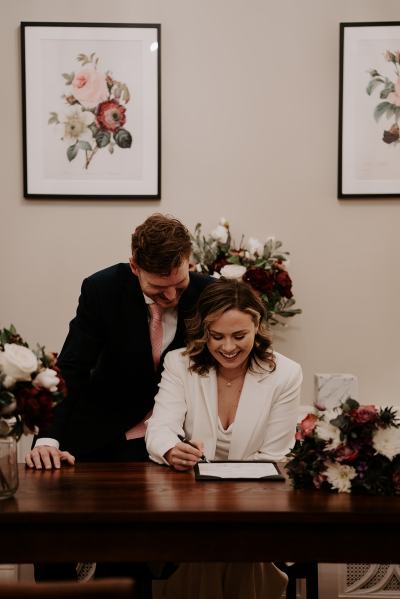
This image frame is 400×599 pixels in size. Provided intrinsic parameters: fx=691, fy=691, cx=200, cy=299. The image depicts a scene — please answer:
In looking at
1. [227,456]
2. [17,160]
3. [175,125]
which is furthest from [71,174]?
[227,456]

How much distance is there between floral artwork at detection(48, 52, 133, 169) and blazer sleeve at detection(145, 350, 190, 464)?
4.75 feet

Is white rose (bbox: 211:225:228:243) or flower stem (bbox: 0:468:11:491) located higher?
white rose (bbox: 211:225:228:243)

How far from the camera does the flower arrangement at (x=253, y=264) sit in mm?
3357

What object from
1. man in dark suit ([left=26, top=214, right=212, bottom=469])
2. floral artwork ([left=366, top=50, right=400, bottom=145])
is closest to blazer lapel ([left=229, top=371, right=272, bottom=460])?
man in dark suit ([left=26, top=214, right=212, bottom=469])

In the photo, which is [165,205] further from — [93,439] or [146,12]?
[93,439]

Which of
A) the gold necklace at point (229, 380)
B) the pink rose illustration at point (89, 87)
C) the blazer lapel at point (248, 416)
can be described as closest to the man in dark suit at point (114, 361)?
the gold necklace at point (229, 380)

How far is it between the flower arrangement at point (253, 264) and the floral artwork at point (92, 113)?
0.67 m

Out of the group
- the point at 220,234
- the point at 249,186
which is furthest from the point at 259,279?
the point at 249,186

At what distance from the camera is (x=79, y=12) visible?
3.59 m

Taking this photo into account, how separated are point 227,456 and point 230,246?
1330mm

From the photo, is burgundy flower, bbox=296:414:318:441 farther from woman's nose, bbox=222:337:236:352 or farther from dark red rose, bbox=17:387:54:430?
dark red rose, bbox=17:387:54:430

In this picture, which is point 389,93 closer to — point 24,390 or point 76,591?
point 24,390

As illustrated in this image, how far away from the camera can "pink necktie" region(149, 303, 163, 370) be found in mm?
2742

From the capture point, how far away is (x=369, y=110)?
362cm
